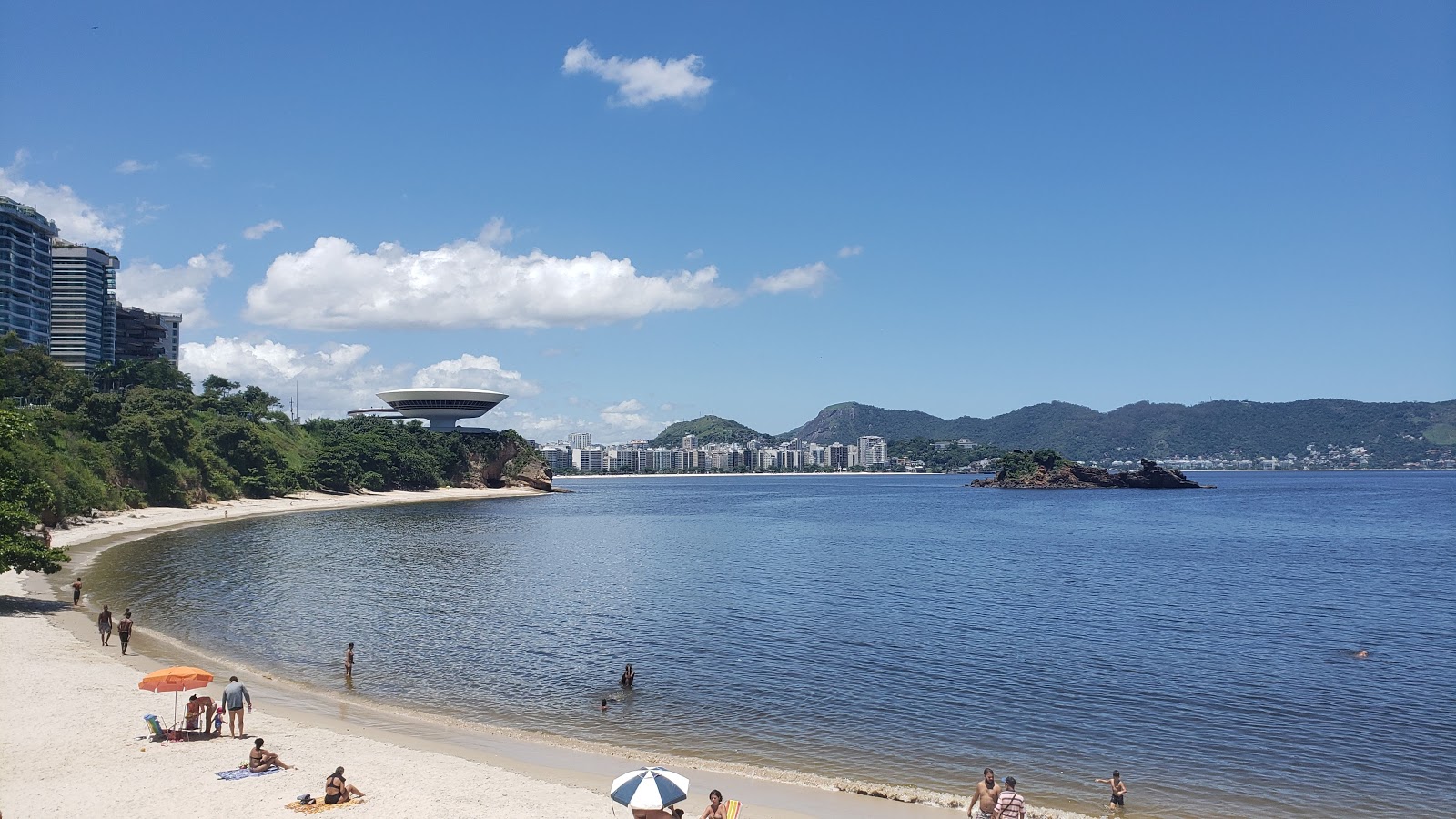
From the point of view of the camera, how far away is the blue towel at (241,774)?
16.6 m

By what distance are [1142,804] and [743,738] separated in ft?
28.5

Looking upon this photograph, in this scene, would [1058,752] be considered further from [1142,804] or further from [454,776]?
[454,776]

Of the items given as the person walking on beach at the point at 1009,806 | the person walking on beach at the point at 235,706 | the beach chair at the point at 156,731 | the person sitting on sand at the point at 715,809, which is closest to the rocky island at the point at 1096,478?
the person walking on beach at the point at 1009,806

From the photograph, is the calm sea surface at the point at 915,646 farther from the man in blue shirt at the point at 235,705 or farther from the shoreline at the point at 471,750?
the man in blue shirt at the point at 235,705

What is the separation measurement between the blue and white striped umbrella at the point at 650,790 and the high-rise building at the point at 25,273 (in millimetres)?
146902

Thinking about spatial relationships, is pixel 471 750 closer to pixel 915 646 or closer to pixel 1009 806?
pixel 1009 806

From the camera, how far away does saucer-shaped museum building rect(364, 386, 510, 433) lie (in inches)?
6811

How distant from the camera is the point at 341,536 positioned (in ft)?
231

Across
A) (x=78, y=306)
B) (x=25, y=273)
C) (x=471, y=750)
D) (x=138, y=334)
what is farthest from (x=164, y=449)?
(x=138, y=334)

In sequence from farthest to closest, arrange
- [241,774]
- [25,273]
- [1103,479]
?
[1103,479]
[25,273]
[241,774]

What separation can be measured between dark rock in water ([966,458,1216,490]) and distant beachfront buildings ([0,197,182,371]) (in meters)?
176

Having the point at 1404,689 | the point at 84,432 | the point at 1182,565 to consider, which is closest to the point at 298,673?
→ the point at 1404,689

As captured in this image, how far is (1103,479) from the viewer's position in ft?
617

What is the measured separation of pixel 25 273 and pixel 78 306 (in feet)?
54.0
